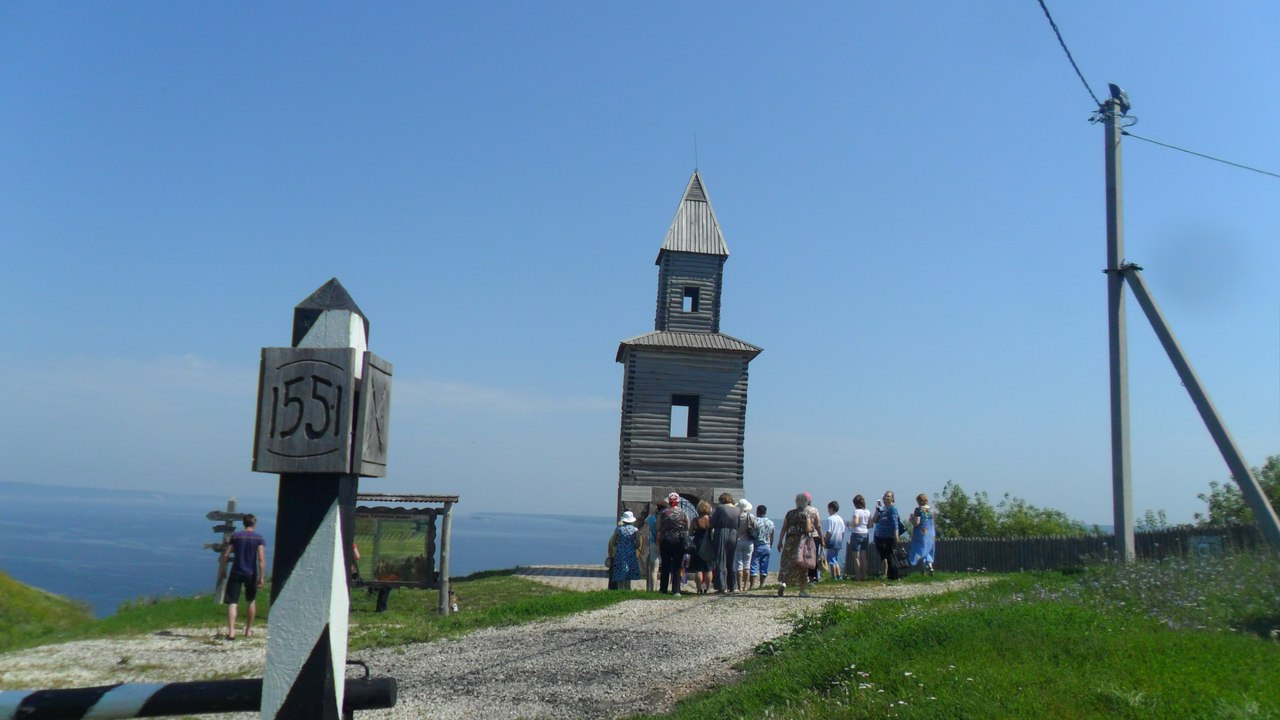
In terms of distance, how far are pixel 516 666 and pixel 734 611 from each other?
4486mm

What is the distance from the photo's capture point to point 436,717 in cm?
849

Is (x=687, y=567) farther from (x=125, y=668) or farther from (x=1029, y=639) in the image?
(x=1029, y=639)

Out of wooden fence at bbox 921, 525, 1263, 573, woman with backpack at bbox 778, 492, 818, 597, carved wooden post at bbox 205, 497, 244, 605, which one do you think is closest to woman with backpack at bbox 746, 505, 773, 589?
woman with backpack at bbox 778, 492, 818, 597

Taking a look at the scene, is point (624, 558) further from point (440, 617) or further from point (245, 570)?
point (245, 570)

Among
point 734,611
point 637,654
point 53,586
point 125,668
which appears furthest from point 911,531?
point 53,586

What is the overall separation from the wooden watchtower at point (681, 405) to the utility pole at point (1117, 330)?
46.5 ft

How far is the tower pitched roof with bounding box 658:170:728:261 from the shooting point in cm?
3108

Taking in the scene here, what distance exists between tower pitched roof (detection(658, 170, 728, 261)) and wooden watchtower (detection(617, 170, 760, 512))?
0.21 metres

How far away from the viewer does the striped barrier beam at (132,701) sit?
3006 millimetres

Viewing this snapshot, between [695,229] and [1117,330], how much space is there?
56.2ft

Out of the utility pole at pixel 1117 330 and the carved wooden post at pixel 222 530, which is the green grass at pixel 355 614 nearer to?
the carved wooden post at pixel 222 530

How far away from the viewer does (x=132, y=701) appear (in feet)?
9.93

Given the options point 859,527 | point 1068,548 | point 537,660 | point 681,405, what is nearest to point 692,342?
point 681,405

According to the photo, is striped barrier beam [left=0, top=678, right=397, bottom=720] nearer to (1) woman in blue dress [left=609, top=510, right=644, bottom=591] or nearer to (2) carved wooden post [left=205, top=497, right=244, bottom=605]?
(1) woman in blue dress [left=609, top=510, right=644, bottom=591]
